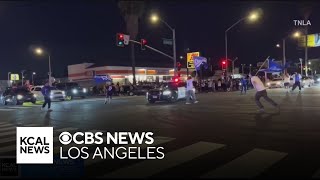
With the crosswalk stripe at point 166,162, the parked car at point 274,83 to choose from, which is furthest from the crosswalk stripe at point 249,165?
the parked car at point 274,83

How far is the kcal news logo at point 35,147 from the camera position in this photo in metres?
8.21

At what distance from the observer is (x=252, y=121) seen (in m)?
14.1

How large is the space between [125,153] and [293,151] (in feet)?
11.6

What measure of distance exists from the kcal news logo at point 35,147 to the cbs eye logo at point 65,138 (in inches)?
25.7

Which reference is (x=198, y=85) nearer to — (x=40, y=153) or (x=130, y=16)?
(x=130, y=16)

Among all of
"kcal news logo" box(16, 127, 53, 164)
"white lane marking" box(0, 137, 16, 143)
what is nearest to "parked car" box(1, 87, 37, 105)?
"white lane marking" box(0, 137, 16, 143)

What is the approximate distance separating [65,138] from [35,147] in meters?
2.97

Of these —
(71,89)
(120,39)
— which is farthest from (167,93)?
(71,89)

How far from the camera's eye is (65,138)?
1177 cm

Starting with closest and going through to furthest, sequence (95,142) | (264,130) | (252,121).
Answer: (95,142), (264,130), (252,121)

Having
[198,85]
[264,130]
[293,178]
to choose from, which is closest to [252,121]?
[264,130]

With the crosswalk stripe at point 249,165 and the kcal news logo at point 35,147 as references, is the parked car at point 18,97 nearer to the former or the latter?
the kcal news logo at point 35,147

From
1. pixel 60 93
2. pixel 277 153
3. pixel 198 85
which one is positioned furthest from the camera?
pixel 198 85

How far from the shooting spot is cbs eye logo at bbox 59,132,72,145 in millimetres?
10799
